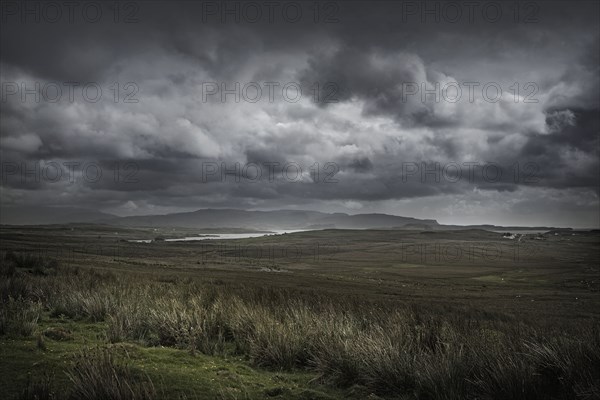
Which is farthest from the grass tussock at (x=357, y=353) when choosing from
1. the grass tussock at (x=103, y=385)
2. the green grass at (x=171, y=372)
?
the green grass at (x=171, y=372)

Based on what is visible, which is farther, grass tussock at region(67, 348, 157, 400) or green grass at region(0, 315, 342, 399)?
green grass at region(0, 315, 342, 399)

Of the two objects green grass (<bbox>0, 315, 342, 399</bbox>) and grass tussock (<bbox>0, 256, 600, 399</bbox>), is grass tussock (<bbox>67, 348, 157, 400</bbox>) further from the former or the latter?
green grass (<bbox>0, 315, 342, 399</bbox>)

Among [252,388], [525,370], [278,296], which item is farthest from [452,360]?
[278,296]

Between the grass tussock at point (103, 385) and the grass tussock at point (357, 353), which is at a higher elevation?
the grass tussock at point (103, 385)

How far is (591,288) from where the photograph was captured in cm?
4062

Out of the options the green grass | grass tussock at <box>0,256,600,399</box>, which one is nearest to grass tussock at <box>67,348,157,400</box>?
grass tussock at <box>0,256,600,399</box>

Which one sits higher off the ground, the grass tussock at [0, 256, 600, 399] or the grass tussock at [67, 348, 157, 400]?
the grass tussock at [67, 348, 157, 400]

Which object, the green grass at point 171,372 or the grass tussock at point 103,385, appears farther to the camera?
the green grass at point 171,372

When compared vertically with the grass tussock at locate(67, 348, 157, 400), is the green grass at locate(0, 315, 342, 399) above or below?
below

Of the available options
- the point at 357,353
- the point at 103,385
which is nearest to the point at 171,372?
the point at 103,385

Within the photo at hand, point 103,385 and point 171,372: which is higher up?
point 103,385

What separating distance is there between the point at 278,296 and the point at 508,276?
151ft

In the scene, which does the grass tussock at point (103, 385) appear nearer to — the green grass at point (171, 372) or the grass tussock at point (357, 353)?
the grass tussock at point (357, 353)

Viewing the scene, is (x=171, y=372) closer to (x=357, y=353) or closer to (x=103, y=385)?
(x=103, y=385)
